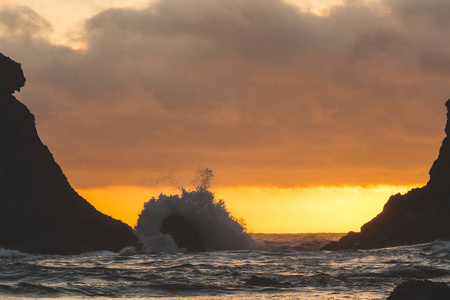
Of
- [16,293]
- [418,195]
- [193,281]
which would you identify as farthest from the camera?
[418,195]

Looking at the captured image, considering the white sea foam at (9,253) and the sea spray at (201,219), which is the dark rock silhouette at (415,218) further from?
the white sea foam at (9,253)

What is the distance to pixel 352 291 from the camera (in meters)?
19.7

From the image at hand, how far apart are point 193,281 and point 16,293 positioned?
6.21 metres

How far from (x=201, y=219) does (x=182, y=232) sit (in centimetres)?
230

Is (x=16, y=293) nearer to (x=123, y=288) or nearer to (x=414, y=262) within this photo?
(x=123, y=288)

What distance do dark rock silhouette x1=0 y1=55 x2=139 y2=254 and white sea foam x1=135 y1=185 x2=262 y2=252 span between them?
2.25m

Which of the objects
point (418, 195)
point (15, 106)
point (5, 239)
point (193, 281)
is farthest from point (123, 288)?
point (418, 195)

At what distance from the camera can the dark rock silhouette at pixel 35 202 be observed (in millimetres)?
46281

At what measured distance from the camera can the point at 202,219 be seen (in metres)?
55.6

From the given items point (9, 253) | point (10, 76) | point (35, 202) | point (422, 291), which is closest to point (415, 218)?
point (35, 202)

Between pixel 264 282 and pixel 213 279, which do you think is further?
pixel 213 279

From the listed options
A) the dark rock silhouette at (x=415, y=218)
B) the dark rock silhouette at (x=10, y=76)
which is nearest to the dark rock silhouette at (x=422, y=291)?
the dark rock silhouette at (x=415, y=218)

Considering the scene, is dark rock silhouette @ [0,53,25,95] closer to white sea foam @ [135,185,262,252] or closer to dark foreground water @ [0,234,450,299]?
white sea foam @ [135,185,262,252]

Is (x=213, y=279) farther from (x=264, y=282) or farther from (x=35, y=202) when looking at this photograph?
(x=35, y=202)
